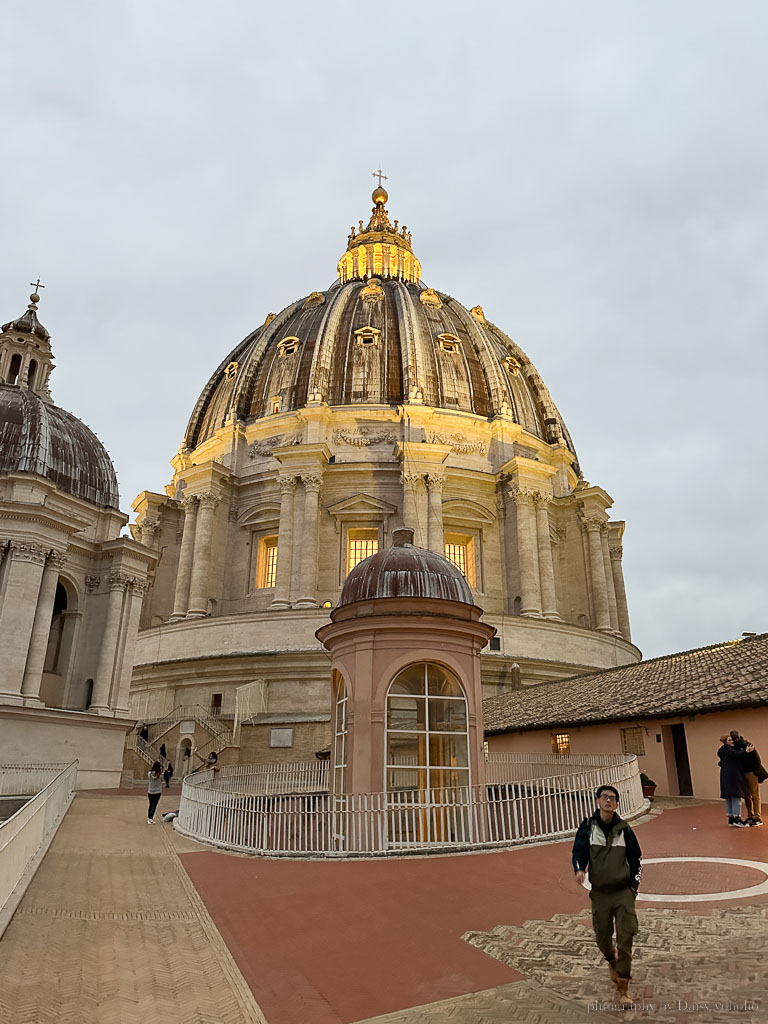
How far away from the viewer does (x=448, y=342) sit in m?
54.5

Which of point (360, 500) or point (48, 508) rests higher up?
point (360, 500)

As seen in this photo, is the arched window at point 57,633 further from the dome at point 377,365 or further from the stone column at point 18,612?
the dome at point 377,365

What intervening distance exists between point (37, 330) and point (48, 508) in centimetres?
1460

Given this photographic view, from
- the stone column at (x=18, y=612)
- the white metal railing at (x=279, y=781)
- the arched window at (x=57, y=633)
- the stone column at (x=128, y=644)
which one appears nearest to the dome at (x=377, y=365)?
the stone column at (x=128, y=644)

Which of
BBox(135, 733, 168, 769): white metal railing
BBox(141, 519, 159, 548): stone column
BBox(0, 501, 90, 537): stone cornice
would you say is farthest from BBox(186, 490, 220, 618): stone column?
BBox(0, 501, 90, 537): stone cornice

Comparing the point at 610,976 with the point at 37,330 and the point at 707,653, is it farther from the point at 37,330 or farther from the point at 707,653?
the point at 37,330

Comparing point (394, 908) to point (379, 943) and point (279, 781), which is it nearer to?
point (379, 943)

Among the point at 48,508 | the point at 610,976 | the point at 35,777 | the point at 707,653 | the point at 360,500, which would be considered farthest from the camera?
the point at 360,500

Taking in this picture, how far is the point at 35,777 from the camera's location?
22.4 metres

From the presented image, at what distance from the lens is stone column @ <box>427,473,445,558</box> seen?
43.9 meters

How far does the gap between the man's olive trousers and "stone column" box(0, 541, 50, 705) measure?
26.7 meters

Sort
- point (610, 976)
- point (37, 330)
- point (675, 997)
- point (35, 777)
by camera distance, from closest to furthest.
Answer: point (675, 997), point (610, 976), point (35, 777), point (37, 330)

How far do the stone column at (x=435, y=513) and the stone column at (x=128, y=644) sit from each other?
1711cm

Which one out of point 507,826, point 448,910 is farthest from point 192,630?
point 448,910
